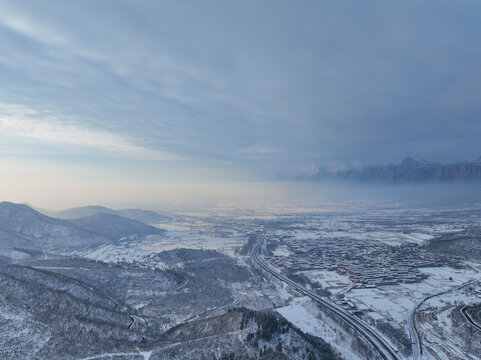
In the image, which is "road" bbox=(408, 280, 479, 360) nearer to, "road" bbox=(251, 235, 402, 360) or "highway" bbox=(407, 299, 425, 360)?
"highway" bbox=(407, 299, 425, 360)

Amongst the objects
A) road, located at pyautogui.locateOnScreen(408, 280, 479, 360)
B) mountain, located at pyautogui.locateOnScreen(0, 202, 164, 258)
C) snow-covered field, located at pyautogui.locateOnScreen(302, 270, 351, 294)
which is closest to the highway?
road, located at pyautogui.locateOnScreen(408, 280, 479, 360)

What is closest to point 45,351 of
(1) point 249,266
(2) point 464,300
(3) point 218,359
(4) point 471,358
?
(3) point 218,359

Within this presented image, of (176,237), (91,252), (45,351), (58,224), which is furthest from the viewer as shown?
(176,237)

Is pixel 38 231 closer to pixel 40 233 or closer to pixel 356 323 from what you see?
pixel 40 233

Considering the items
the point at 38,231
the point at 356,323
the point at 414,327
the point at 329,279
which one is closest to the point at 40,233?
the point at 38,231

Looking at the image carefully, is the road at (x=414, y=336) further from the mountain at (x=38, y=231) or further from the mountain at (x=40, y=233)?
the mountain at (x=38, y=231)

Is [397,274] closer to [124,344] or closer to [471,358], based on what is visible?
[471,358]

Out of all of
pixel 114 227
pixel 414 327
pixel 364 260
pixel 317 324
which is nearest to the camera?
pixel 414 327

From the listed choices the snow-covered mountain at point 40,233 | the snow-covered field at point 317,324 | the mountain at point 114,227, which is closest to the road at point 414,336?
the snow-covered field at point 317,324
